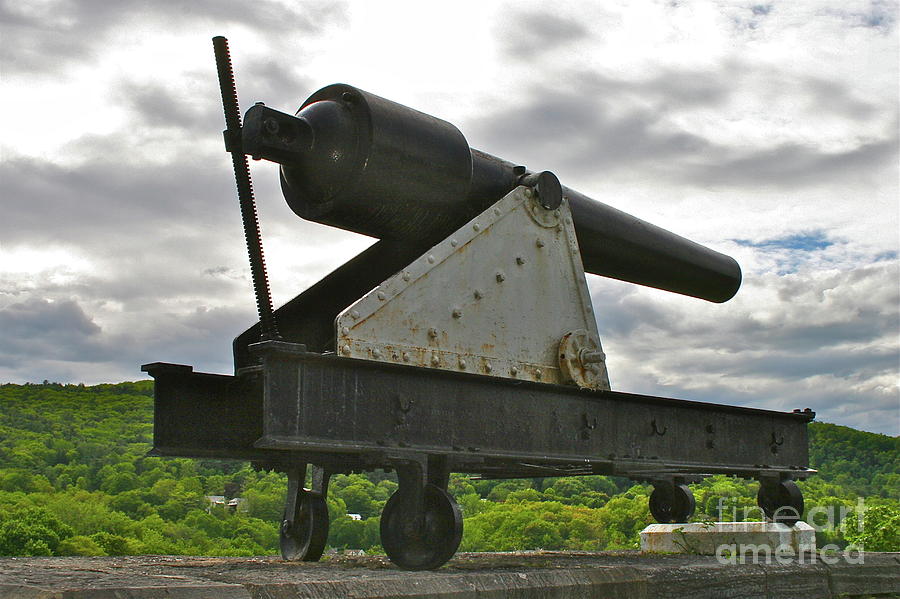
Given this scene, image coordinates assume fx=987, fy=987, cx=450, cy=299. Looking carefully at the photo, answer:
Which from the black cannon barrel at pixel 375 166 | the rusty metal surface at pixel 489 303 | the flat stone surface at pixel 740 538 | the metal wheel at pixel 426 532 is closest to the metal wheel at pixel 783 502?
the flat stone surface at pixel 740 538

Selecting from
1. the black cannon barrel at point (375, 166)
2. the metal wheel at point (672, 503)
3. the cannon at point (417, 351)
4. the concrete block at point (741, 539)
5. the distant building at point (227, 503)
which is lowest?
the distant building at point (227, 503)

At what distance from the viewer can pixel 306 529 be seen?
281 inches

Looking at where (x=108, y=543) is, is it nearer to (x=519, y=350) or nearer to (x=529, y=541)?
(x=529, y=541)

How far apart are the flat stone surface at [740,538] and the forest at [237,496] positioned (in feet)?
58.6

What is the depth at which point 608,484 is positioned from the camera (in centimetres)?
4388

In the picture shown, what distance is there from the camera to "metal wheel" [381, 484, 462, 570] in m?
5.38

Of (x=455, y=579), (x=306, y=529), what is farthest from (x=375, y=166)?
(x=306, y=529)

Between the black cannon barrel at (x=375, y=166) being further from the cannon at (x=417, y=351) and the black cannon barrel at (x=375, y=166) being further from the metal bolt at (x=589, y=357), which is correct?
the metal bolt at (x=589, y=357)

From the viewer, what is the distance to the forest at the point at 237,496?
37094mm

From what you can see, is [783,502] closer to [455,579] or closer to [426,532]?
[426,532]

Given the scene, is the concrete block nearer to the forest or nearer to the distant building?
the forest

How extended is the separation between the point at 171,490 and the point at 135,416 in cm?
1007

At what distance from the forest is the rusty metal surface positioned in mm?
20146

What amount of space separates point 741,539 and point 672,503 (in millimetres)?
1056
